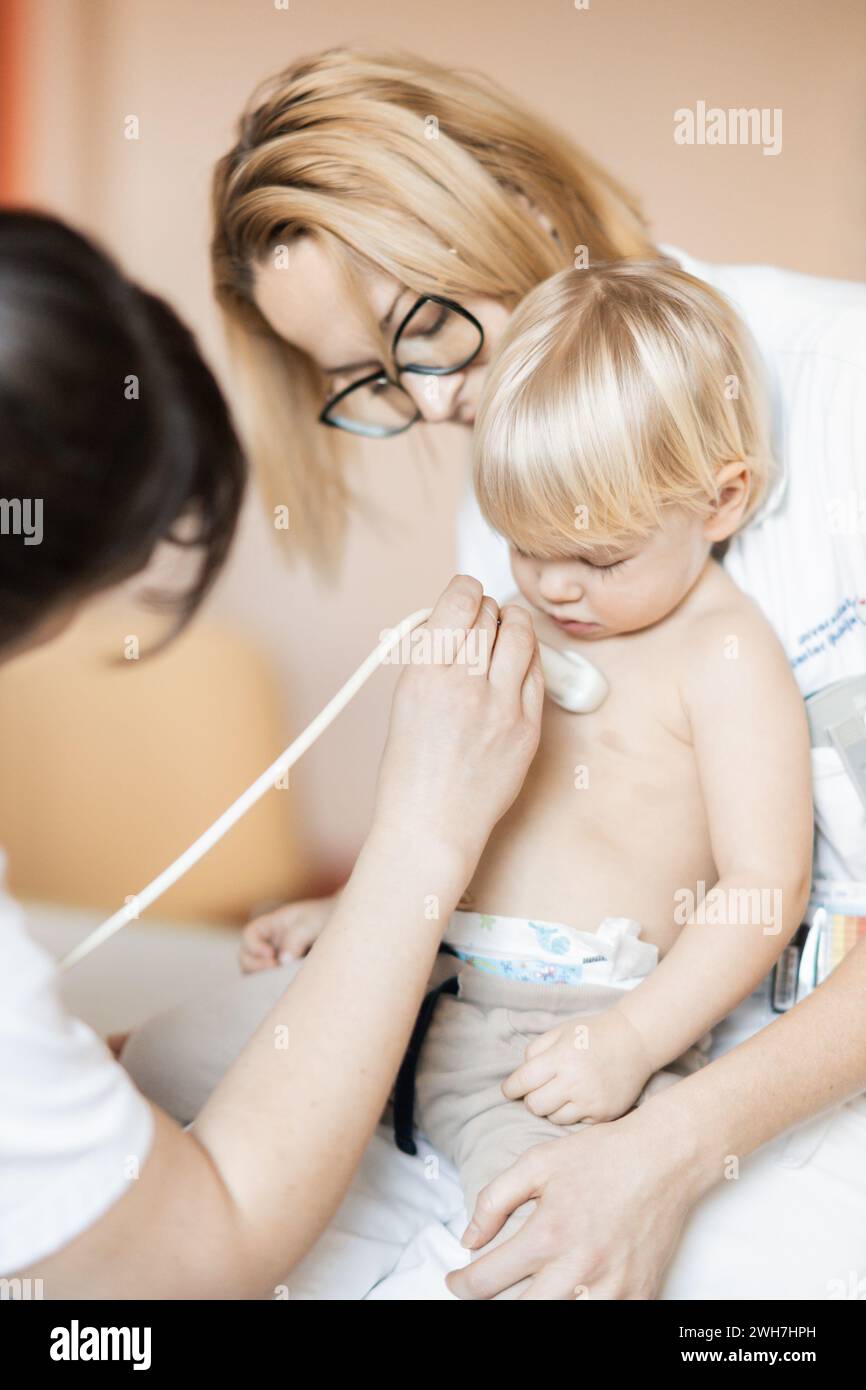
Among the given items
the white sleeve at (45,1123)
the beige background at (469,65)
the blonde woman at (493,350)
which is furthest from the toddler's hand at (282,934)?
the beige background at (469,65)

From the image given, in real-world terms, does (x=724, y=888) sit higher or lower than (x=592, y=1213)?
higher

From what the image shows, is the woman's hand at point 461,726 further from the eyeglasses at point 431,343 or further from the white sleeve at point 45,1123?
the eyeglasses at point 431,343

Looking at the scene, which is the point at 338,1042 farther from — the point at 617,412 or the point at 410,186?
the point at 410,186

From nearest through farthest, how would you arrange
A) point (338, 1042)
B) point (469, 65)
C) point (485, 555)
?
point (338, 1042), point (485, 555), point (469, 65)

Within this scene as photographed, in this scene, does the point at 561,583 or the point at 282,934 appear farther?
the point at 282,934

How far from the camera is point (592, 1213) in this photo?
0.77m

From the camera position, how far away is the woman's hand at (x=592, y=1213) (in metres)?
0.76

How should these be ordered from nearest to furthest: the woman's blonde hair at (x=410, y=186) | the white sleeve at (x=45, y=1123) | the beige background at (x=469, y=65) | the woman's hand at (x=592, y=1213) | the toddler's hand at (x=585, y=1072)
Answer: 1. the white sleeve at (x=45, y=1123)
2. the woman's hand at (x=592, y=1213)
3. the toddler's hand at (x=585, y=1072)
4. the woman's blonde hair at (x=410, y=186)
5. the beige background at (x=469, y=65)

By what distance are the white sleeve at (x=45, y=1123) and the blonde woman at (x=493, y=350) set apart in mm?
283

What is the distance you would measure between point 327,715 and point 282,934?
363mm

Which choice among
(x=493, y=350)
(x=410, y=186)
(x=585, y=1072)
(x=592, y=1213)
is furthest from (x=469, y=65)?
(x=592, y=1213)

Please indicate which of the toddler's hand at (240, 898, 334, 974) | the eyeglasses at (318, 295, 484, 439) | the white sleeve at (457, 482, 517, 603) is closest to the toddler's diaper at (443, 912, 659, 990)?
the toddler's hand at (240, 898, 334, 974)

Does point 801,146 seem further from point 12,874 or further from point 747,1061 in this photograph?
point 12,874

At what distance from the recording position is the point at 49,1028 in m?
0.58
